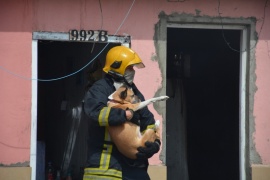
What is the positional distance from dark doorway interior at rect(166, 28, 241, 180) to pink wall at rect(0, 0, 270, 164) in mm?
1527

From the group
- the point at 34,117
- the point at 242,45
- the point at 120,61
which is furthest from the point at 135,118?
the point at 242,45

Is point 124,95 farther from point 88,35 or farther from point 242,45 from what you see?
point 242,45

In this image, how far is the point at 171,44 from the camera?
36.0 feet

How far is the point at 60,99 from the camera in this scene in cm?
1071

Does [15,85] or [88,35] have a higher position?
[88,35]

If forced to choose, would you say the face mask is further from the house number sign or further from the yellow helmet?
the house number sign

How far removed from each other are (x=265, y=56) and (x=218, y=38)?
1.91m

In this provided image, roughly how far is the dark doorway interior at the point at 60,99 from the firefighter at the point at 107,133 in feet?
13.4

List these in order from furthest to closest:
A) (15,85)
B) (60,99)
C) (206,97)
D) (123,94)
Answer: (206,97)
(60,99)
(15,85)
(123,94)

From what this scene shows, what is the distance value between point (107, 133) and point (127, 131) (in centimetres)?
18

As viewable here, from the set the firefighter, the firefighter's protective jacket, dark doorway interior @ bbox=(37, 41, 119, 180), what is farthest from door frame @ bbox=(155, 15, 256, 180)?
the firefighter's protective jacket

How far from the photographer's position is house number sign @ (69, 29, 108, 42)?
836 centimetres

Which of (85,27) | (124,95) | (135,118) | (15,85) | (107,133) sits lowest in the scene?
(107,133)

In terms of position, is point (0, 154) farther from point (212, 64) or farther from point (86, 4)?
point (212, 64)
